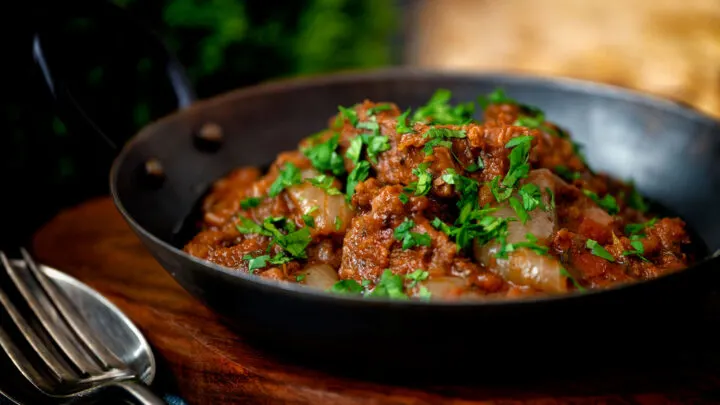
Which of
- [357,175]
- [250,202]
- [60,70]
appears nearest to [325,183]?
[357,175]

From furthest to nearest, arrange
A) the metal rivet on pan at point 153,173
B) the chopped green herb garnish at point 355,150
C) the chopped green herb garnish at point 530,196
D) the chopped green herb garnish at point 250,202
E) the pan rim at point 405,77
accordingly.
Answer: the metal rivet on pan at point 153,173
the chopped green herb garnish at point 250,202
the chopped green herb garnish at point 355,150
the chopped green herb garnish at point 530,196
the pan rim at point 405,77

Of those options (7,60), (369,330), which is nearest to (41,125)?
(7,60)

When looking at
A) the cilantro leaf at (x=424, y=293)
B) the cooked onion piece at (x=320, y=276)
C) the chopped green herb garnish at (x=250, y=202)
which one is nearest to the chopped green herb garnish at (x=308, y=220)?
the cooked onion piece at (x=320, y=276)

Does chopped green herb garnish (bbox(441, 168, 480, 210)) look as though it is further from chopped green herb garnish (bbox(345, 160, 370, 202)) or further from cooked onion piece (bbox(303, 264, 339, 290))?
cooked onion piece (bbox(303, 264, 339, 290))

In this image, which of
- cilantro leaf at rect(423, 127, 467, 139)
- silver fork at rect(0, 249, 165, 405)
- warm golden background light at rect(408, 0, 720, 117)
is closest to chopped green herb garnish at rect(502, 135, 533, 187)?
cilantro leaf at rect(423, 127, 467, 139)

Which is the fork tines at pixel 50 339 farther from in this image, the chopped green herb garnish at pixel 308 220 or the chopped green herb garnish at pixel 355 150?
the chopped green herb garnish at pixel 355 150

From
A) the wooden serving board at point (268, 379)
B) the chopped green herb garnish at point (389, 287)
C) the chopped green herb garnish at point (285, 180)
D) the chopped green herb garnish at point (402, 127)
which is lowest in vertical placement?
the wooden serving board at point (268, 379)

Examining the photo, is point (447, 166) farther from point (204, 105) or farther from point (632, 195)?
point (204, 105)
